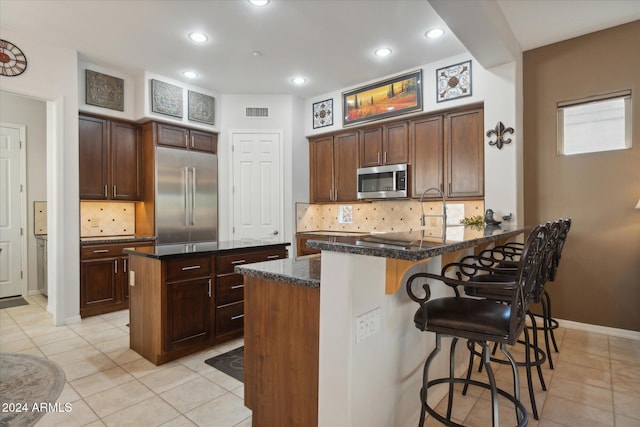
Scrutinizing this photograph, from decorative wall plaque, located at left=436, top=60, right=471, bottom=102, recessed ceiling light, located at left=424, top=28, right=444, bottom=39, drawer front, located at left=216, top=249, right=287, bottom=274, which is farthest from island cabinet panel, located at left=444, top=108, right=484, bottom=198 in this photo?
drawer front, located at left=216, top=249, right=287, bottom=274

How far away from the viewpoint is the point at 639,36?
3.22m

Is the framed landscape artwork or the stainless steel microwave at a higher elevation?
the framed landscape artwork

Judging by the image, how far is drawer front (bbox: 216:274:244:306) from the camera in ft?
10.0

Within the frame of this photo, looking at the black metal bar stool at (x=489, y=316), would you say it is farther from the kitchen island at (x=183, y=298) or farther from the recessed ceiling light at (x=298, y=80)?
the recessed ceiling light at (x=298, y=80)

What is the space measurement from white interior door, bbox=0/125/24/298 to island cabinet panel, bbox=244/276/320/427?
4988 mm

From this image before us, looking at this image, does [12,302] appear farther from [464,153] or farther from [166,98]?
[464,153]

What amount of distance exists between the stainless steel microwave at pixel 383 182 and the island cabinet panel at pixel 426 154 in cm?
14

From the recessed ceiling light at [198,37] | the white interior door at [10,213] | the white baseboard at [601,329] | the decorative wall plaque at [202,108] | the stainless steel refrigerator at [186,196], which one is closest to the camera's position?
the white baseboard at [601,329]

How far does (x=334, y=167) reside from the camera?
17.4ft

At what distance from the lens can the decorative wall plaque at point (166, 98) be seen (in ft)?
14.7

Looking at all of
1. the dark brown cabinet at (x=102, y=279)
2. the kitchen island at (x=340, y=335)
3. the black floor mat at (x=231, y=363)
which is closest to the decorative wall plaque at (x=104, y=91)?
the dark brown cabinet at (x=102, y=279)

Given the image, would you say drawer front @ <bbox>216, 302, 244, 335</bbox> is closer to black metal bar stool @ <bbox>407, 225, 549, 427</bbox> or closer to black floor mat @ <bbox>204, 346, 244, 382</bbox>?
black floor mat @ <bbox>204, 346, 244, 382</bbox>

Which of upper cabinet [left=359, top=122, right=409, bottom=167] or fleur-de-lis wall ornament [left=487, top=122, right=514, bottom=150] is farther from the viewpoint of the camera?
upper cabinet [left=359, top=122, right=409, bottom=167]

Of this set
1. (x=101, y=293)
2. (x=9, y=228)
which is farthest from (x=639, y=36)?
(x=9, y=228)
